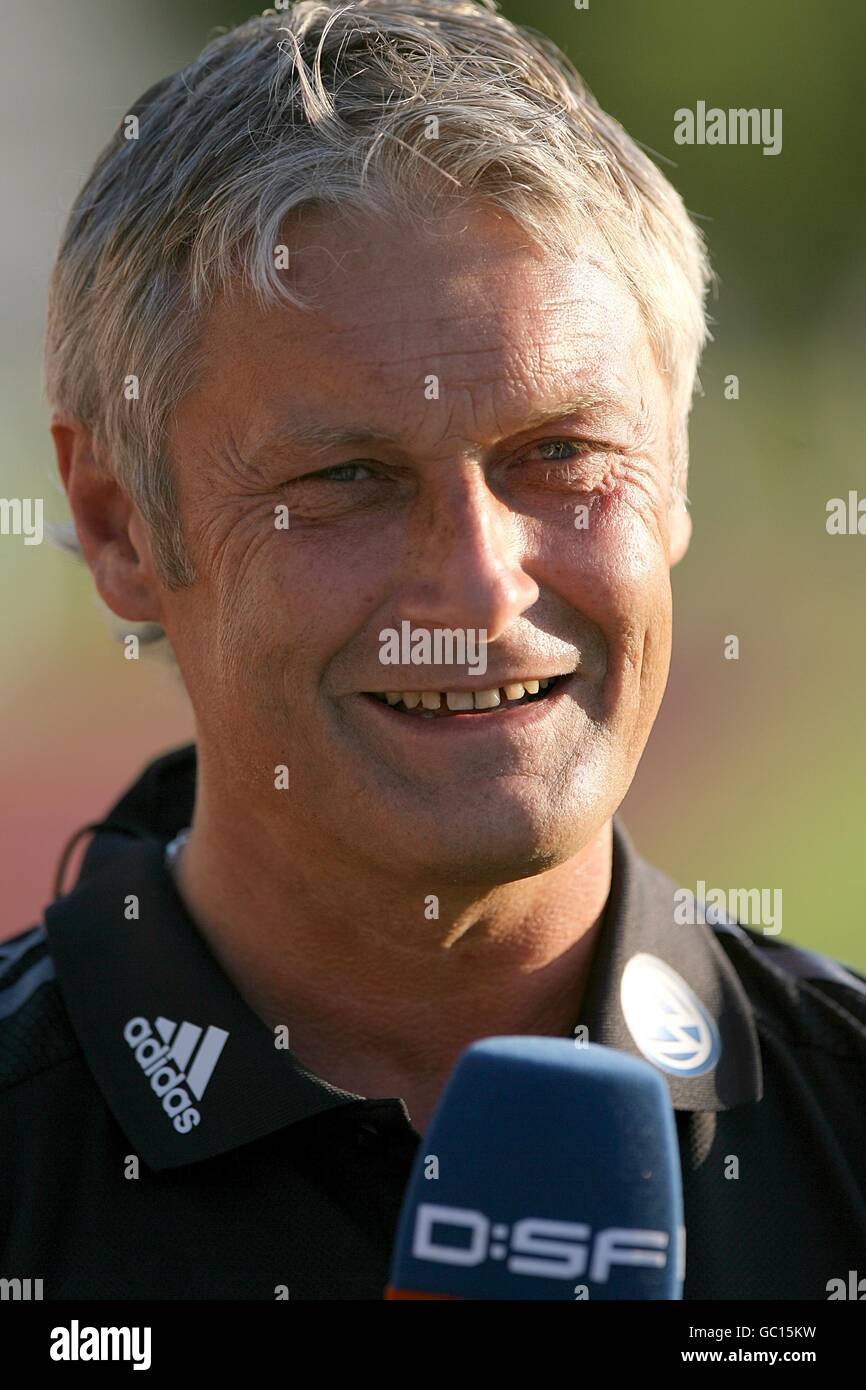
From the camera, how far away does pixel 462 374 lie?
6.02 ft

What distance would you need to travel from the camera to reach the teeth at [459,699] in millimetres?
1877

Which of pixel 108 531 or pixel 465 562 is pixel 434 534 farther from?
pixel 108 531

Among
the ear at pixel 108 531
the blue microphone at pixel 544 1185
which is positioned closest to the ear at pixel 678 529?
the ear at pixel 108 531

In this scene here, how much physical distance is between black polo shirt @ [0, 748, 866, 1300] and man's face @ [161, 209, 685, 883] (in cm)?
28

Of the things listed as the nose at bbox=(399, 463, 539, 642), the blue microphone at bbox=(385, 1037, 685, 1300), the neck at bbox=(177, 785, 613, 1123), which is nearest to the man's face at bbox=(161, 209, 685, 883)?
the nose at bbox=(399, 463, 539, 642)

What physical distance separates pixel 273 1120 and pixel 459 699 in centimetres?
54

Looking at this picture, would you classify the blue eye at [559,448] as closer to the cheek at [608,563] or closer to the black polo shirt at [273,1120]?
the cheek at [608,563]

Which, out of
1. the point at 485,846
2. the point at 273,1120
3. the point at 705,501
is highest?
the point at 705,501

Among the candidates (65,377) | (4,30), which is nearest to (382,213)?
(65,377)

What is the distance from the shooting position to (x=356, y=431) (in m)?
1.84

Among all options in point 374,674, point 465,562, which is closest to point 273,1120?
point 374,674
